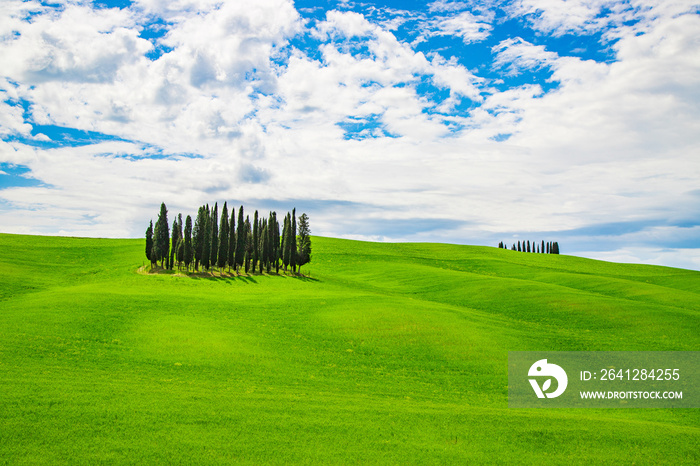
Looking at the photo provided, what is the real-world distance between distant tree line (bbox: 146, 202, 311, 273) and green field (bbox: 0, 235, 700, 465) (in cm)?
1601

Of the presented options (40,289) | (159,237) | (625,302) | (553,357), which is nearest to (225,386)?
(553,357)

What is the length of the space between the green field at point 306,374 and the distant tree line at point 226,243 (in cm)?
1601

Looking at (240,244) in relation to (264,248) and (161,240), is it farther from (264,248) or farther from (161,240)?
(161,240)

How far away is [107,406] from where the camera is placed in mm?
20594

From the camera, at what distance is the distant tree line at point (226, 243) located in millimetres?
90625

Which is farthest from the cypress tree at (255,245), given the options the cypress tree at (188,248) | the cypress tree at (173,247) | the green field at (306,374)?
the green field at (306,374)

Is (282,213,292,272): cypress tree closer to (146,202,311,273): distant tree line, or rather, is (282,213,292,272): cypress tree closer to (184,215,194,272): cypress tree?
(146,202,311,273): distant tree line

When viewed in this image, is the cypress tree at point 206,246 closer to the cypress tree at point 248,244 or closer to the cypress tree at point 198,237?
the cypress tree at point 198,237

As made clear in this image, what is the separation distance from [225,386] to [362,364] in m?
12.6

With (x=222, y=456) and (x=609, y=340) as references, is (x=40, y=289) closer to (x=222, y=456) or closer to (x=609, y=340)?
(x=222, y=456)

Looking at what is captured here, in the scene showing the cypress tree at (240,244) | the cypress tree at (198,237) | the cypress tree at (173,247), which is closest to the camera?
the cypress tree at (198,237)

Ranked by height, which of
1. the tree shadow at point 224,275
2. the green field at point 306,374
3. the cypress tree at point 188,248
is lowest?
the green field at point 306,374

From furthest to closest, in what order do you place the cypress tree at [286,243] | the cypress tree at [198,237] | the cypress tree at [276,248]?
1. the cypress tree at [276,248]
2. the cypress tree at [286,243]
3. the cypress tree at [198,237]

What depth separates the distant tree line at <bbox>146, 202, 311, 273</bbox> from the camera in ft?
297
